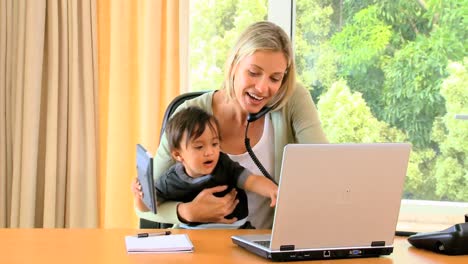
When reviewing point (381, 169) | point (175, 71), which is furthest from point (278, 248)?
point (175, 71)

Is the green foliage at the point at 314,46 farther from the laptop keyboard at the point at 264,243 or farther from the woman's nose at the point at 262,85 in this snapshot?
the laptop keyboard at the point at 264,243

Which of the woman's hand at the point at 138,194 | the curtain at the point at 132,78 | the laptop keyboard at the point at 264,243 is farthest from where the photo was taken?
the curtain at the point at 132,78

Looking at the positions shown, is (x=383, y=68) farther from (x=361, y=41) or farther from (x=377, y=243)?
(x=377, y=243)

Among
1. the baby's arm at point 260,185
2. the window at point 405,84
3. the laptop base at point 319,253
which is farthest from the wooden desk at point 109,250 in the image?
the window at point 405,84

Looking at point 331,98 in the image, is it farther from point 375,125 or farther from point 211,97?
point 211,97

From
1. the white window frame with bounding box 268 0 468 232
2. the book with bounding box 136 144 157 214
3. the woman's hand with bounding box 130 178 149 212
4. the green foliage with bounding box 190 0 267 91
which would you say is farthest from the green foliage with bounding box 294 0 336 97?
the book with bounding box 136 144 157 214

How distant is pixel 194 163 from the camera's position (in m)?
2.01

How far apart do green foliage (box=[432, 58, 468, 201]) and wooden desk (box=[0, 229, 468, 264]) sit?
3.65ft

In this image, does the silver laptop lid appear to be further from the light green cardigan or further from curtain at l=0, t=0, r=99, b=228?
curtain at l=0, t=0, r=99, b=228

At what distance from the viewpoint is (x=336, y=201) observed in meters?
1.52

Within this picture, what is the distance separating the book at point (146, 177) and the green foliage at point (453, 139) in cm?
154

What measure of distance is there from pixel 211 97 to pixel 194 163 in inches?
13.5

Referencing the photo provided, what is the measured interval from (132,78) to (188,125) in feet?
2.93

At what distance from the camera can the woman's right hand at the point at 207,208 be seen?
2002mm
